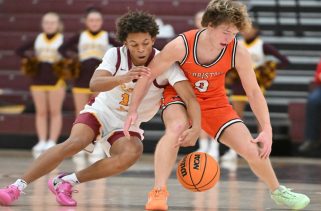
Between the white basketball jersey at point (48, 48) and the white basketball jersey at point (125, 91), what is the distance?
5500 millimetres

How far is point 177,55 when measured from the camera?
626 cm

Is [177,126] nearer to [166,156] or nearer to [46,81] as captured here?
[166,156]

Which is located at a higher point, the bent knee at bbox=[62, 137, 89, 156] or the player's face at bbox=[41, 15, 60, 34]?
the player's face at bbox=[41, 15, 60, 34]

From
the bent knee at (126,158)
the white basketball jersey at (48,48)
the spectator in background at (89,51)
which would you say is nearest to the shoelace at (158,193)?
the bent knee at (126,158)

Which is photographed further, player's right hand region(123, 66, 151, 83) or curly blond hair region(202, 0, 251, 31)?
curly blond hair region(202, 0, 251, 31)

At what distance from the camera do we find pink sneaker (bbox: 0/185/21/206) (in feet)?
20.5

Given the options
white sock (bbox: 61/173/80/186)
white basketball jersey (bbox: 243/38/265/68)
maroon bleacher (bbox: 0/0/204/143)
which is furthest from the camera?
maroon bleacher (bbox: 0/0/204/143)

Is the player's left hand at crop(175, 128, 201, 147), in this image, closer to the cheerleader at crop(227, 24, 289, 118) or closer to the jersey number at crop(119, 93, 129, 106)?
the jersey number at crop(119, 93, 129, 106)

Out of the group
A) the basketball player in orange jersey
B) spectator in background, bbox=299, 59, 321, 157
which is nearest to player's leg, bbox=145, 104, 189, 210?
the basketball player in orange jersey

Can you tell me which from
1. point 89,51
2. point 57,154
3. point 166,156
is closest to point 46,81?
point 89,51

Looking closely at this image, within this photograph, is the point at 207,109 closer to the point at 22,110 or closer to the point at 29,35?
the point at 22,110

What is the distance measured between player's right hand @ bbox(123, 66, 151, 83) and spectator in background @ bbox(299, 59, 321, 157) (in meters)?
6.01

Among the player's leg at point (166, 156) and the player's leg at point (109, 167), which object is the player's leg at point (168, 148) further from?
the player's leg at point (109, 167)

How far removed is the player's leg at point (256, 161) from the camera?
20.5 feet
